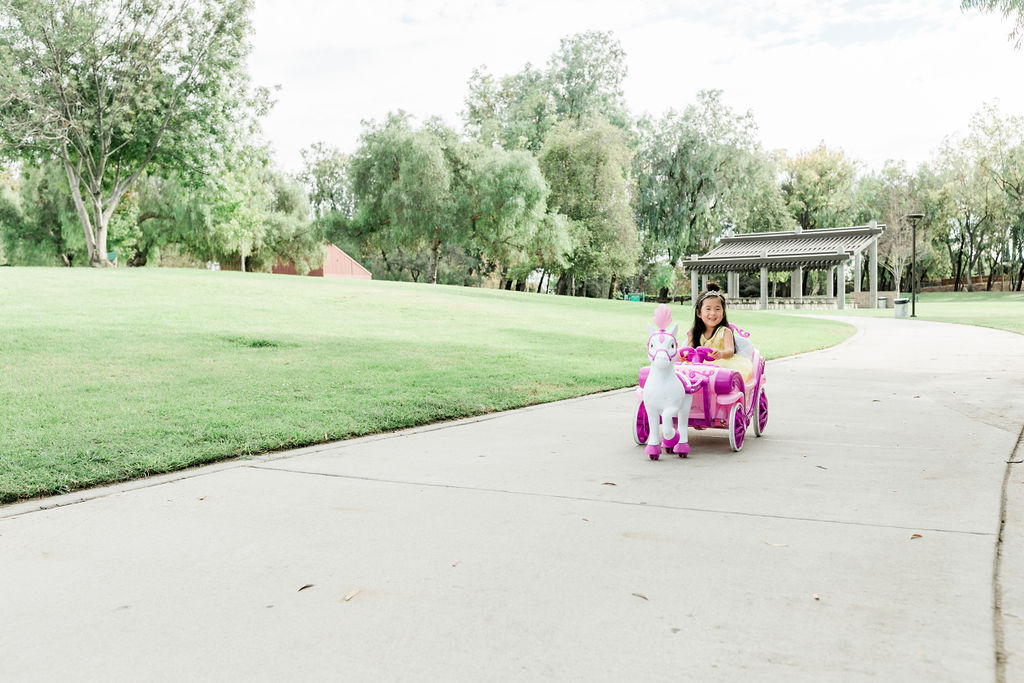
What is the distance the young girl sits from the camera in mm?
6707

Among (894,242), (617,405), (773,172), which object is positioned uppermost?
(773,172)

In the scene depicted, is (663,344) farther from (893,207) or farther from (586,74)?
(893,207)

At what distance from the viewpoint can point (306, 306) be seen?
2048 centimetres

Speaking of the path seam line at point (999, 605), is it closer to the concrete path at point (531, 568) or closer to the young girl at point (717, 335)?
the concrete path at point (531, 568)

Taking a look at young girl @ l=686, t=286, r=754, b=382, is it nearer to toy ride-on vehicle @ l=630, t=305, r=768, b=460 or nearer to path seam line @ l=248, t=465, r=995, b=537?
toy ride-on vehicle @ l=630, t=305, r=768, b=460

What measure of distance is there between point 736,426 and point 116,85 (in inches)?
1174

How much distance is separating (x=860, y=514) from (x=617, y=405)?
465 centimetres

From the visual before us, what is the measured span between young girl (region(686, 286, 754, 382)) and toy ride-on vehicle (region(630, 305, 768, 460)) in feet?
0.37

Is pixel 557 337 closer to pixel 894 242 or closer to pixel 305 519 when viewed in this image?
pixel 305 519

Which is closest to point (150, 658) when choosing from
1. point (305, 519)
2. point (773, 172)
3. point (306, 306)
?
point (305, 519)

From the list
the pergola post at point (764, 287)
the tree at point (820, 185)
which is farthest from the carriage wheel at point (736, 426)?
the tree at point (820, 185)

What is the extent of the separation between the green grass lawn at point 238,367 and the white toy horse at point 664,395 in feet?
8.22

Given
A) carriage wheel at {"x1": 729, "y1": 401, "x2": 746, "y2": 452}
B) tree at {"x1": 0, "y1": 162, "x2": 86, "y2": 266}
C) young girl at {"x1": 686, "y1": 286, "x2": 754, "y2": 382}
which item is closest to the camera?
carriage wheel at {"x1": 729, "y1": 401, "x2": 746, "y2": 452}

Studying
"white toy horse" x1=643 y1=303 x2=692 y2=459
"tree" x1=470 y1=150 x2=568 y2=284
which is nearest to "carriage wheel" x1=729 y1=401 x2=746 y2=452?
"white toy horse" x1=643 y1=303 x2=692 y2=459
